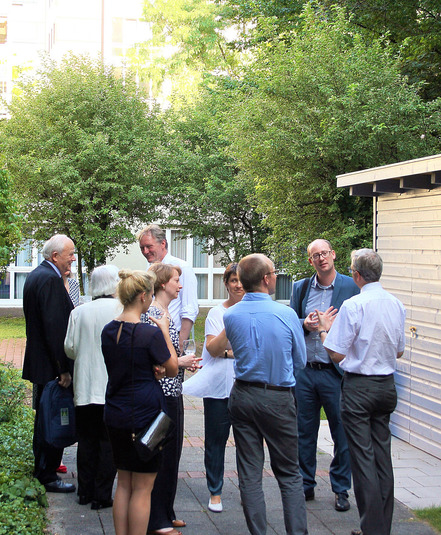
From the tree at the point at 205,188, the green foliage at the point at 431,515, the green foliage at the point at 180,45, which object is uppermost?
the green foliage at the point at 180,45

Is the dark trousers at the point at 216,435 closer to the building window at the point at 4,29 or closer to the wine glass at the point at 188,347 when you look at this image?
the wine glass at the point at 188,347

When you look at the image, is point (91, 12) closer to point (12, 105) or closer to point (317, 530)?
point (12, 105)

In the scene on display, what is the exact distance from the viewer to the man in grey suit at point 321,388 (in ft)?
18.0

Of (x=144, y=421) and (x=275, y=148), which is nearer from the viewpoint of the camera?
(x=144, y=421)

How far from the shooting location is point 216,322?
525cm

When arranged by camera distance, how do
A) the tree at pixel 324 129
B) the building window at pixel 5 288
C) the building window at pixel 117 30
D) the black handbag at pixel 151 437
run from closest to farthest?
1. the black handbag at pixel 151 437
2. the tree at pixel 324 129
3. the building window at pixel 5 288
4. the building window at pixel 117 30

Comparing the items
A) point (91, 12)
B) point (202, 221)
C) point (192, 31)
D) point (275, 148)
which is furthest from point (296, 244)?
point (91, 12)

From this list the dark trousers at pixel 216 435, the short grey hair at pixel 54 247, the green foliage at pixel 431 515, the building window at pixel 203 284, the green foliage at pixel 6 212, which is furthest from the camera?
the building window at pixel 203 284

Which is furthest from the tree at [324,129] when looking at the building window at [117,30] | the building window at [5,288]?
the building window at [117,30]

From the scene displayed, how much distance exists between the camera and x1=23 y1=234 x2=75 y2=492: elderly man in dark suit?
219 inches

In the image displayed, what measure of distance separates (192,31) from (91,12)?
20.6 ft

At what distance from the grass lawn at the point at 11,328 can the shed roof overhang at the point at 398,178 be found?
12875 mm

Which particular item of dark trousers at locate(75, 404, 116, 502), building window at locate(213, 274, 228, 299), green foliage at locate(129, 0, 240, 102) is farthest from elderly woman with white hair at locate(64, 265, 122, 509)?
green foliage at locate(129, 0, 240, 102)

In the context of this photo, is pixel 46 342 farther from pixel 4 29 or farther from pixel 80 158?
pixel 4 29
